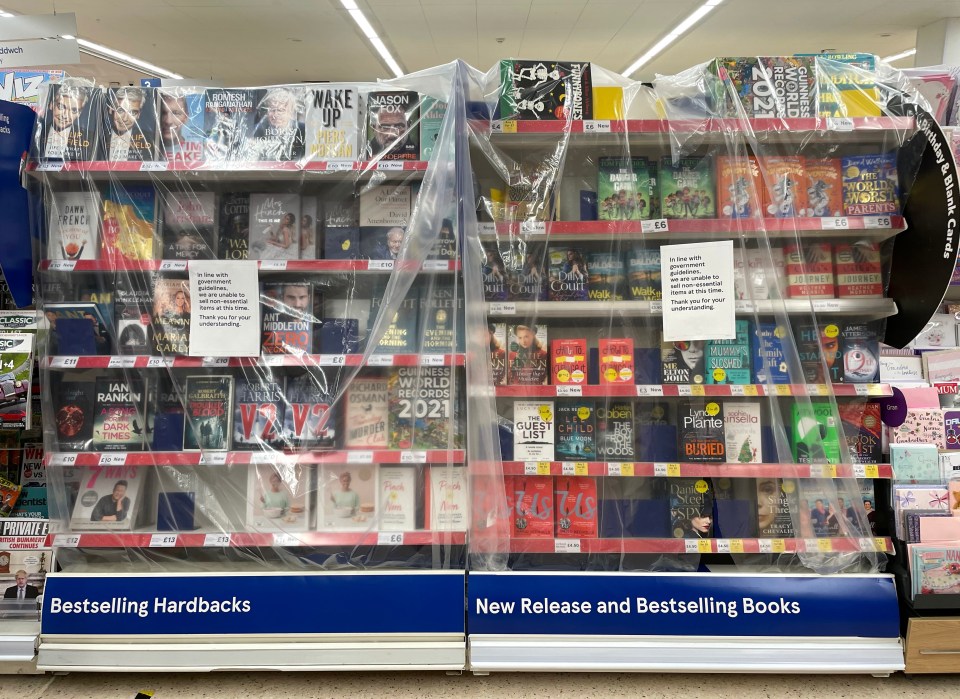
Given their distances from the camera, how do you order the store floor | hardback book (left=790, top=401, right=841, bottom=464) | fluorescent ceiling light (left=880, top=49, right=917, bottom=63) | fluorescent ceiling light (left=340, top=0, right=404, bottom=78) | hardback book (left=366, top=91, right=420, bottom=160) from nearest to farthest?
the store floor, hardback book (left=790, top=401, right=841, bottom=464), hardback book (left=366, top=91, right=420, bottom=160), fluorescent ceiling light (left=340, top=0, right=404, bottom=78), fluorescent ceiling light (left=880, top=49, right=917, bottom=63)

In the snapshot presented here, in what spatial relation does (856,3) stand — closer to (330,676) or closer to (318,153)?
(318,153)

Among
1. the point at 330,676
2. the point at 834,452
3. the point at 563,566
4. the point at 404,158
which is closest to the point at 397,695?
the point at 330,676

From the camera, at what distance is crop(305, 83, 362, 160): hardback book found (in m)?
2.56

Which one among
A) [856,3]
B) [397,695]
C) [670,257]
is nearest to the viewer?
[397,695]

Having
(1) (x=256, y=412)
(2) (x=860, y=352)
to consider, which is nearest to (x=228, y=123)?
(1) (x=256, y=412)

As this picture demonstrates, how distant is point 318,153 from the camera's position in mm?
2562

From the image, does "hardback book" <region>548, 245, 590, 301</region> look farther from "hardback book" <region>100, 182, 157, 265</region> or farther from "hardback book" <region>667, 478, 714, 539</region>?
"hardback book" <region>100, 182, 157, 265</region>

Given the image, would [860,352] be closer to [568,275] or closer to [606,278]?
[606,278]

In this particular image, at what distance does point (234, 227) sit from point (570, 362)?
1.56m

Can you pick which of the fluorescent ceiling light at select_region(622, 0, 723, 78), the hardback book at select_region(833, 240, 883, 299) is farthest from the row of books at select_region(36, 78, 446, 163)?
the fluorescent ceiling light at select_region(622, 0, 723, 78)

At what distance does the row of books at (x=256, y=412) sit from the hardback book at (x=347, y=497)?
0.11 m

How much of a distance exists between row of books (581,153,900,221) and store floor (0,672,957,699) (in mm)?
1864

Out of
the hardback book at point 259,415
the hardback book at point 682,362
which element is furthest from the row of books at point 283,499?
the hardback book at point 682,362

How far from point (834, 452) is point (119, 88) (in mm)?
3349
